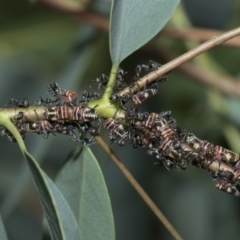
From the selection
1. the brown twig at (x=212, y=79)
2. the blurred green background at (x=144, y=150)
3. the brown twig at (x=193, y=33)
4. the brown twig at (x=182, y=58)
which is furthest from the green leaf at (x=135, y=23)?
the blurred green background at (x=144, y=150)

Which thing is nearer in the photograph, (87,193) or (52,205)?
(52,205)

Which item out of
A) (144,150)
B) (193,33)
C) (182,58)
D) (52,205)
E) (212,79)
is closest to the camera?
(52,205)

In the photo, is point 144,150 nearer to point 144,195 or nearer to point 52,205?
point 144,195

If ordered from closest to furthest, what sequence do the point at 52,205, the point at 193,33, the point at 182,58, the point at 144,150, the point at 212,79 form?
the point at 52,205 → the point at 182,58 → the point at 193,33 → the point at 212,79 → the point at 144,150

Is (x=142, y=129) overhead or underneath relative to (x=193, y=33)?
underneath

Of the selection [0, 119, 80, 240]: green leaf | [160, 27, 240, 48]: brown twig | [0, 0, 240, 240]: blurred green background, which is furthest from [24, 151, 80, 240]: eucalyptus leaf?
[0, 0, 240, 240]: blurred green background

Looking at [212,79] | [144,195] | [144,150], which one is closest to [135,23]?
[144,195]

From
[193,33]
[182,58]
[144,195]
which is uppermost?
[193,33]

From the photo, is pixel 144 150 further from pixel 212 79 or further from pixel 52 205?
pixel 52 205
